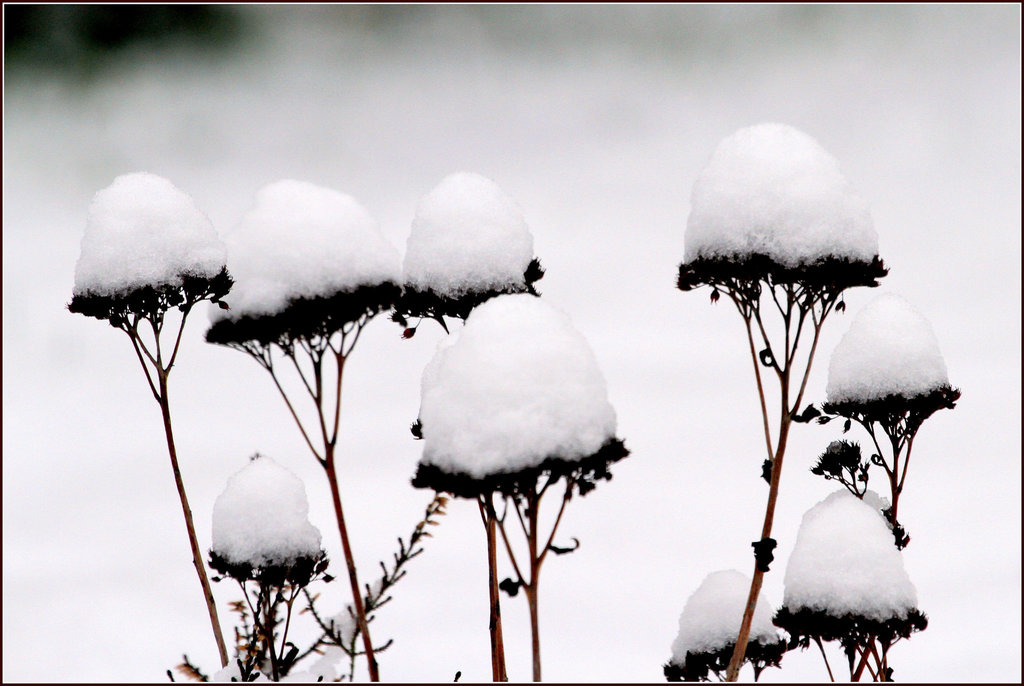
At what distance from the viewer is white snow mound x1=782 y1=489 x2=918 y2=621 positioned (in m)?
5.27

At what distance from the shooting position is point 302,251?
506 cm

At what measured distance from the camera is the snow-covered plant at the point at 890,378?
6328 millimetres

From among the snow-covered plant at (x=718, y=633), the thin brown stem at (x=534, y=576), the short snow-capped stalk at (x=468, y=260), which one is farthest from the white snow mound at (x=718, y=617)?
the thin brown stem at (x=534, y=576)

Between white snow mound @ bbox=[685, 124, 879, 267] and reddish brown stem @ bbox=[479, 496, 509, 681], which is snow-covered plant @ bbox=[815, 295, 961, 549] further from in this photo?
reddish brown stem @ bbox=[479, 496, 509, 681]

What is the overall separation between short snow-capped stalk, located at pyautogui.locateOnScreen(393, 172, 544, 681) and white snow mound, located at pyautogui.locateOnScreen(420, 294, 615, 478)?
123 cm

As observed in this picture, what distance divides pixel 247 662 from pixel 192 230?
10.2 feet

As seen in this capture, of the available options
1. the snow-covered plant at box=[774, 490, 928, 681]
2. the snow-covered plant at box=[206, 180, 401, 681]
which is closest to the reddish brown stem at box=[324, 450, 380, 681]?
the snow-covered plant at box=[206, 180, 401, 681]

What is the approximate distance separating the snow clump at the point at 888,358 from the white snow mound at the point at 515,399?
3.00 meters

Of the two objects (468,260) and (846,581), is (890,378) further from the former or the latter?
(468,260)

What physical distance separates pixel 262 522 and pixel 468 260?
7.97ft

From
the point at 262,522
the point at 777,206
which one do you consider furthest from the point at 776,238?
the point at 262,522

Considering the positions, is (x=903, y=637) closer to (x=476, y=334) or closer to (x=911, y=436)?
(x=911, y=436)

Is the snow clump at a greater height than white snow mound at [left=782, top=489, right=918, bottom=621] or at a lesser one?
greater

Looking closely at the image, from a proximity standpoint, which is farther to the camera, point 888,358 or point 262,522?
point 888,358
